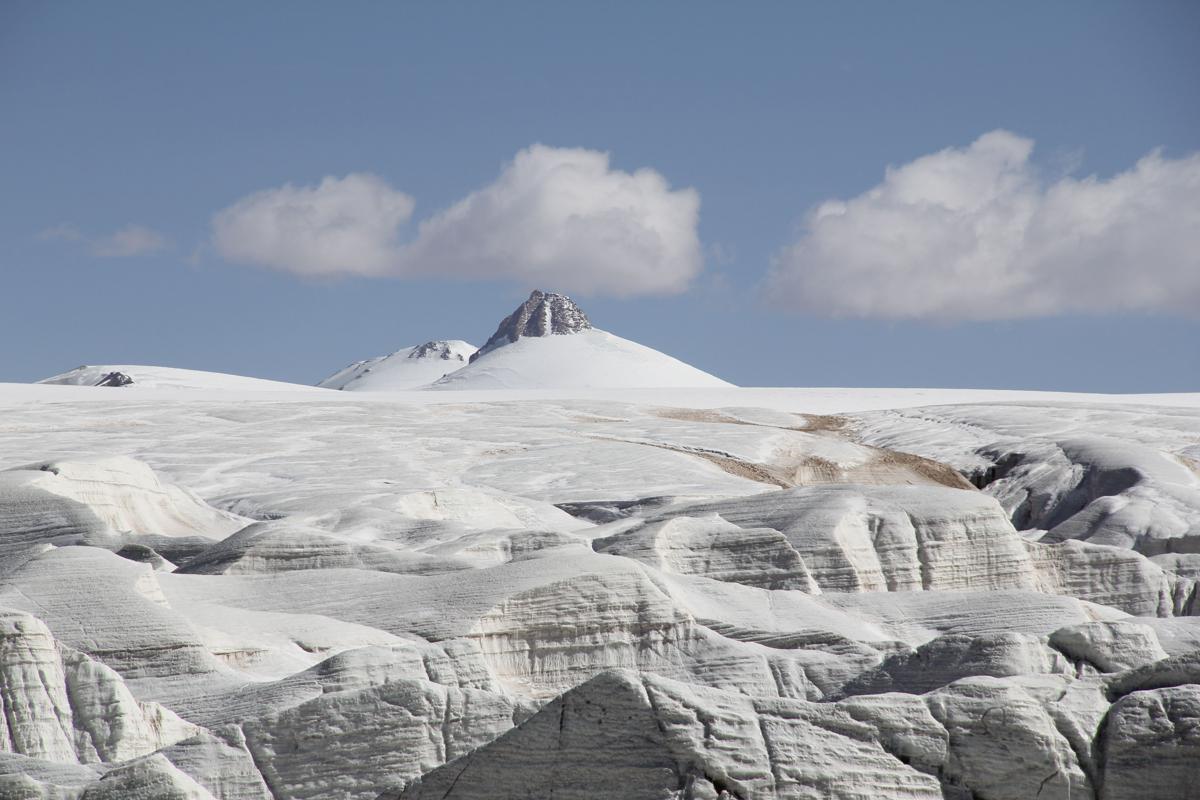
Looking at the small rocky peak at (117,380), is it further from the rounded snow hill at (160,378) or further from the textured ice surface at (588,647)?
the textured ice surface at (588,647)

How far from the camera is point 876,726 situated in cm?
878

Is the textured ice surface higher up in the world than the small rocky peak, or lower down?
lower down

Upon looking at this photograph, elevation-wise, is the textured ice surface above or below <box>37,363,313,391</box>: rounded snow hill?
below

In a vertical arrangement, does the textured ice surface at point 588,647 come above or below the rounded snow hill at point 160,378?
below

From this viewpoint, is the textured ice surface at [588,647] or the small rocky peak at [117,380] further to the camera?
the small rocky peak at [117,380]

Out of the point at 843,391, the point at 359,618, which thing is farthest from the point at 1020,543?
the point at 843,391

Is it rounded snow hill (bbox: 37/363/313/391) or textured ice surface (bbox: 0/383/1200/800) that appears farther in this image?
rounded snow hill (bbox: 37/363/313/391)

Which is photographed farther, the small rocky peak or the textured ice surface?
the small rocky peak

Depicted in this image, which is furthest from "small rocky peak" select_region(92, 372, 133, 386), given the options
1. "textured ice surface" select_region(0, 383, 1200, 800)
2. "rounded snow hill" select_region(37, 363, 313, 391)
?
"textured ice surface" select_region(0, 383, 1200, 800)

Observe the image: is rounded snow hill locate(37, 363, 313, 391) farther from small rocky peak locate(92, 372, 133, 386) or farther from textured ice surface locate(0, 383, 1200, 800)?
textured ice surface locate(0, 383, 1200, 800)

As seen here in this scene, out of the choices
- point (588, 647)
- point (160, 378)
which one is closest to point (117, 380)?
point (160, 378)

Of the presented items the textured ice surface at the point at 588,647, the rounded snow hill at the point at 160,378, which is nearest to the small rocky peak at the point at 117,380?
the rounded snow hill at the point at 160,378

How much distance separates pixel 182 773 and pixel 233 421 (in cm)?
3237

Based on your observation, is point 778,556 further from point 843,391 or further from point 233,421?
point 843,391
